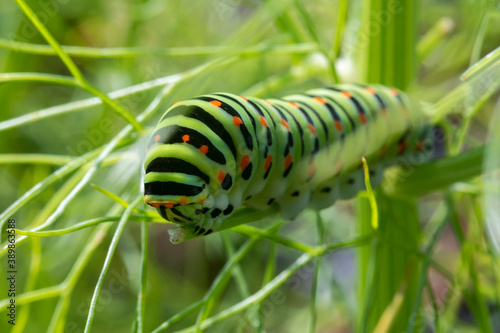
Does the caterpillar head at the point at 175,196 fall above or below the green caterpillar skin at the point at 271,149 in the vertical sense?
below

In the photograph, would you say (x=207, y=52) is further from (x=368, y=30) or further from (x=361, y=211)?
(x=361, y=211)

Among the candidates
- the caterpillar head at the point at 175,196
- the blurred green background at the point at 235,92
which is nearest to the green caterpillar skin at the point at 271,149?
the caterpillar head at the point at 175,196

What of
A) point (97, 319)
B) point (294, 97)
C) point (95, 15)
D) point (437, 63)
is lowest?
point (97, 319)

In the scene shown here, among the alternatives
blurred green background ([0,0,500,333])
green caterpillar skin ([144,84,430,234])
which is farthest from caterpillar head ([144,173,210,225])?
blurred green background ([0,0,500,333])

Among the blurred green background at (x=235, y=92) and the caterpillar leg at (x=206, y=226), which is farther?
the blurred green background at (x=235, y=92)

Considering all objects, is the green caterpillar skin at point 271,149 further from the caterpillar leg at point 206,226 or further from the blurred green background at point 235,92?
the blurred green background at point 235,92

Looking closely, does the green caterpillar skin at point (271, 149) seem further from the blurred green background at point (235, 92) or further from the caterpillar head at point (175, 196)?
the blurred green background at point (235, 92)

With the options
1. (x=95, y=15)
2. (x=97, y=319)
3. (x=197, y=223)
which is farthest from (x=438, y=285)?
(x=197, y=223)
